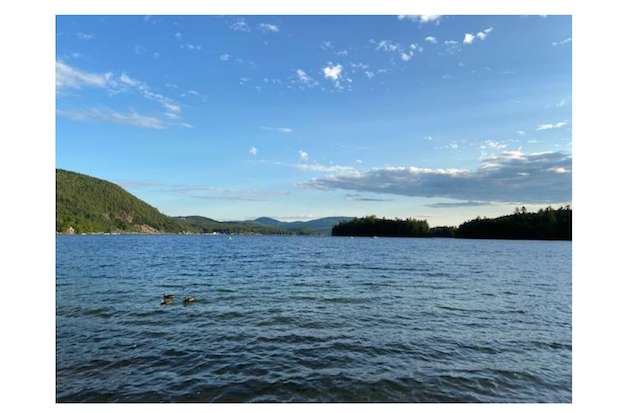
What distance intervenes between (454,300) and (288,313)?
14336 millimetres

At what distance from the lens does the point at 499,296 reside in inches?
1157

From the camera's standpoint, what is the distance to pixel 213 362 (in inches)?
547

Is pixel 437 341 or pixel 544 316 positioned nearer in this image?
pixel 437 341
